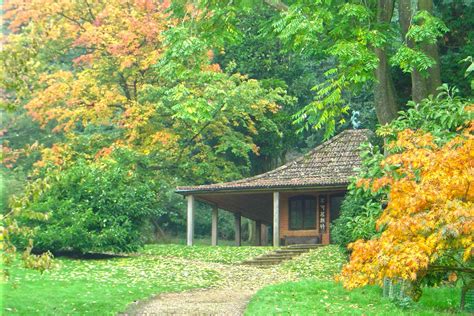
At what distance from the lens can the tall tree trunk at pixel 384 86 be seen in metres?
19.6

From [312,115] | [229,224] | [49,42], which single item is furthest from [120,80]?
[312,115]

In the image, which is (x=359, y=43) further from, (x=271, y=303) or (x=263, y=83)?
(x=263, y=83)

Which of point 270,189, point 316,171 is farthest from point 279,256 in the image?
point 316,171

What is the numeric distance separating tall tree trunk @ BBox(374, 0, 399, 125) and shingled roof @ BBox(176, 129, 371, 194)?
438 inches

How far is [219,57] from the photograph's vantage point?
40250mm

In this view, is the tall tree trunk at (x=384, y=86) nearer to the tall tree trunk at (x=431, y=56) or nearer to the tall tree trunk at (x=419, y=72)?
the tall tree trunk at (x=419, y=72)

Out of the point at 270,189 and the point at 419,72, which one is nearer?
the point at 419,72

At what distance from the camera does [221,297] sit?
19.1m

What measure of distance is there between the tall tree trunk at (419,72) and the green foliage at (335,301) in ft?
14.7

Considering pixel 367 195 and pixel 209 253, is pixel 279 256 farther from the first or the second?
pixel 367 195

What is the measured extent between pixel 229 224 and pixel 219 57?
11515 millimetres

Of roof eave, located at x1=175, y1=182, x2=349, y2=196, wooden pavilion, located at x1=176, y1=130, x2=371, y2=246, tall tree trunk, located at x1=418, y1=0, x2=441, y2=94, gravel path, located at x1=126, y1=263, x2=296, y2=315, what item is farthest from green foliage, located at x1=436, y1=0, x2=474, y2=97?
wooden pavilion, located at x1=176, y1=130, x2=371, y2=246

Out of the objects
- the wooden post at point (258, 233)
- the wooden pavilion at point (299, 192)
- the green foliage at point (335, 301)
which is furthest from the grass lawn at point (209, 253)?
the wooden post at point (258, 233)

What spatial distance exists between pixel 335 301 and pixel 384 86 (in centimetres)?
529
